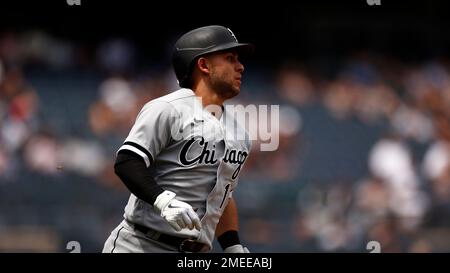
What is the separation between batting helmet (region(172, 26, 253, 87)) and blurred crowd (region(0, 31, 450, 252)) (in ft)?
11.3

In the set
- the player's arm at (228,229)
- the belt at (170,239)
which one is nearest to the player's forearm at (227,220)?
the player's arm at (228,229)

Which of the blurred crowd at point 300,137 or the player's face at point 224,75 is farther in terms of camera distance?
the blurred crowd at point 300,137

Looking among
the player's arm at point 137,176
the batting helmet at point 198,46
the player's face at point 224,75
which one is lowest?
the player's arm at point 137,176

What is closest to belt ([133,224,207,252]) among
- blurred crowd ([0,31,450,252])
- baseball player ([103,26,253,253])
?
baseball player ([103,26,253,253])

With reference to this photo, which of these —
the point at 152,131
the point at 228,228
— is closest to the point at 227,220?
the point at 228,228

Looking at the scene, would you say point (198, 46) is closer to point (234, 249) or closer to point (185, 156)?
point (185, 156)

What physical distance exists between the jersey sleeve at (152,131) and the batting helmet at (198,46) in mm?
274

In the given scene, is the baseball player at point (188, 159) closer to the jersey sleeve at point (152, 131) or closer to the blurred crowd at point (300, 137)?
the jersey sleeve at point (152, 131)

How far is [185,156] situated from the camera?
3354mm

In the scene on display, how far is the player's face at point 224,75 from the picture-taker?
3.50 m

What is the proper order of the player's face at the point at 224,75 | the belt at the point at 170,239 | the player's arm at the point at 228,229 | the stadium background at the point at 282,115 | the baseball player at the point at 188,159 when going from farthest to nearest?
the stadium background at the point at 282,115 → the player's arm at the point at 228,229 → the player's face at the point at 224,75 → the belt at the point at 170,239 → the baseball player at the point at 188,159

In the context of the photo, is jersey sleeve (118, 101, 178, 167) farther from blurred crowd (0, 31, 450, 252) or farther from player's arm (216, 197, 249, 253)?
blurred crowd (0, 31, 450, 252)

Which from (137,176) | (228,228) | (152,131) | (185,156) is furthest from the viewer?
(228,228)

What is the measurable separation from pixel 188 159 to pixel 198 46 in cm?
51
